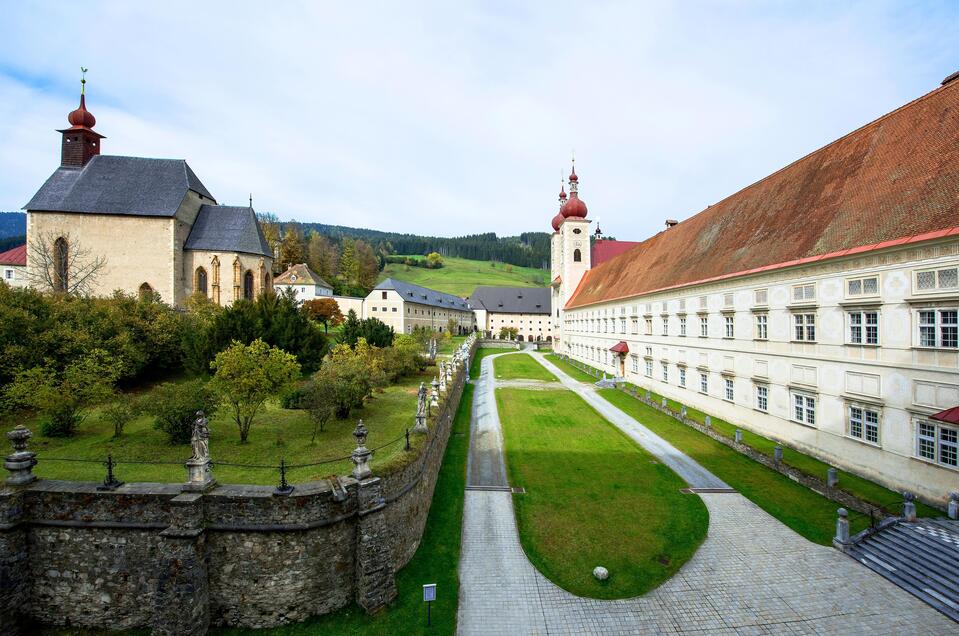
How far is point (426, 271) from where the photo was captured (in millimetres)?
135750

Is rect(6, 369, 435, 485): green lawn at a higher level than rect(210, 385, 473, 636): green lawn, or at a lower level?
higher

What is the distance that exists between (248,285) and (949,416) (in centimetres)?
4525

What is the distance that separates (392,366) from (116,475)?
51.7 ft

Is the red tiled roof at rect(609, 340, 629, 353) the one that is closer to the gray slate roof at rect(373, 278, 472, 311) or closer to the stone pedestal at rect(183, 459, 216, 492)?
the stone pedestal at rect(183, 459, 216, 492)

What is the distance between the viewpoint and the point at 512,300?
88000 millimetres

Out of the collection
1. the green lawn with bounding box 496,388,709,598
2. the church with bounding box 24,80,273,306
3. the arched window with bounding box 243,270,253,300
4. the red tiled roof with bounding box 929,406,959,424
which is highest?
the church with bounding box 24,80,273,306

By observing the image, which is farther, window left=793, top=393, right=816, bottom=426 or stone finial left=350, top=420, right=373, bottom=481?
window left=793, top=393, right=816, bottom=426

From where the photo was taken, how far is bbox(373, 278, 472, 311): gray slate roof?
193 feet

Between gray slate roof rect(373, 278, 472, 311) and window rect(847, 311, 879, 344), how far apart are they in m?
50.4

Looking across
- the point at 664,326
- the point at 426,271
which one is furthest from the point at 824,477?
the point at 426,271

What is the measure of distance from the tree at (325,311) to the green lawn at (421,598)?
44.0 meters

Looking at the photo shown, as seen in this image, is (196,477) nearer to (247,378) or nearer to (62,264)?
(247,378)

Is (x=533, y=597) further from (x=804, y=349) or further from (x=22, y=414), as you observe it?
(x=22, y=414)

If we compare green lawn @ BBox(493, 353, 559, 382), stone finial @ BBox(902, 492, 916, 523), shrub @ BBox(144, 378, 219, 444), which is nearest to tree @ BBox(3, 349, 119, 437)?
shrub @ BBox(144, 378, 219, 444)
